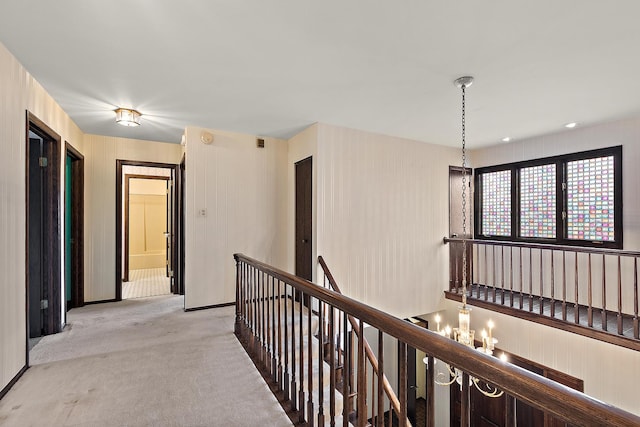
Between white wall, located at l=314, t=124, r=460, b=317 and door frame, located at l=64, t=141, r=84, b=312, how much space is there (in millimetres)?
3222

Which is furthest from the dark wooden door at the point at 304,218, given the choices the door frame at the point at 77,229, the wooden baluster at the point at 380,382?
the door frame at the point at 77,229

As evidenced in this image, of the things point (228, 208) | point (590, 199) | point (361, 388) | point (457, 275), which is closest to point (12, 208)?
point (228, 208)

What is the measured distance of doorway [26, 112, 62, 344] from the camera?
312 centimetres

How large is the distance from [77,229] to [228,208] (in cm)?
200

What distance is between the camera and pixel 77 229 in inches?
163

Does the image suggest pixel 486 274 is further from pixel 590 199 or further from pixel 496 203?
pixel 590 199

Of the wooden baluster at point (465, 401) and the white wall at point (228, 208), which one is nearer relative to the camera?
the wooden baluster at point (465, 401)

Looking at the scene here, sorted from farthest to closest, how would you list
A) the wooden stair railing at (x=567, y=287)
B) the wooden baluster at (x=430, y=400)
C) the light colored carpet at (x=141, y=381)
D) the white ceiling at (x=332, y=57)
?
1. the wooden stair railing at (x=567, y=287)
2. the light colored carpet at (x=141, y=381)
3. the white ceiling at (x=332, y=57)
4. the wooden baluster at (x=430, y=400)

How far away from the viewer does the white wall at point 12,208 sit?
2195 millimetres

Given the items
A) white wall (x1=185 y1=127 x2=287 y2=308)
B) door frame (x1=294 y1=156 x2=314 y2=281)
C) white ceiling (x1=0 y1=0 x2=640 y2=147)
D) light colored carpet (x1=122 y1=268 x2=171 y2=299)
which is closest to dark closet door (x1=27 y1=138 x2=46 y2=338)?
white ceiling (x1=0 y1=0 x2=640 y2=147)

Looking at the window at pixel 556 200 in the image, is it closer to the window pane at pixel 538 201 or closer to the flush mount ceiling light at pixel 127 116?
the window pane at pixel 538 201

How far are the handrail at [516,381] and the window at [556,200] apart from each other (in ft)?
14.0

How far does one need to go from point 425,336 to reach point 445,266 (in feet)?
14.6

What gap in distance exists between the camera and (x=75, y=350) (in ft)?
9.39
